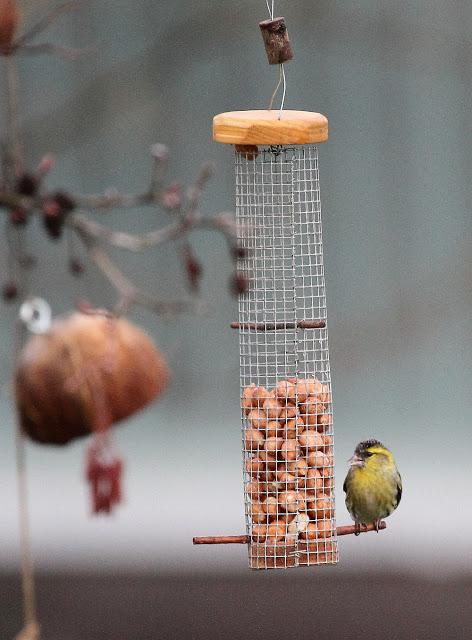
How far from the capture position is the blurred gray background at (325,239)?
19.6 feet

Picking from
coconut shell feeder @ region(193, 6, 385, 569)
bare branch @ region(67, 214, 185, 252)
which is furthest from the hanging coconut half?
coconut shell feeder @ region(193, 6, 385, 569)

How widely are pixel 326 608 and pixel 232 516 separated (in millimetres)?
510

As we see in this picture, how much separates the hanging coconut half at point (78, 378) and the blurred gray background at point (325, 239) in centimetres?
292

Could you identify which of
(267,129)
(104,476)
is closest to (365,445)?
(267,129)

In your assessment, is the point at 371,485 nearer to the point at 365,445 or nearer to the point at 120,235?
the point at 365,445

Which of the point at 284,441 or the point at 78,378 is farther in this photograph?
the point at 284,441

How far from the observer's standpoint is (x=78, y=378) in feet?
9.57

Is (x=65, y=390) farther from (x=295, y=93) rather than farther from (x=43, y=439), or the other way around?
(x=295, y=93)

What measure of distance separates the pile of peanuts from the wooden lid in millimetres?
786

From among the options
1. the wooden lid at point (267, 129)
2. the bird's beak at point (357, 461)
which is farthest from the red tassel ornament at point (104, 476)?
the bird's beak at point (357, 461)

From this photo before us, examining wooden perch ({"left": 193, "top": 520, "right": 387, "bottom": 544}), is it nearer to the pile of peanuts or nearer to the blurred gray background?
the pile of peanuts

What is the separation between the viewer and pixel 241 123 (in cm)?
368

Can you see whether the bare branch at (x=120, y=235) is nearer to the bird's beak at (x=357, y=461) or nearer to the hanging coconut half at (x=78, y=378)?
the hanging coconut half at (x=78, y=378)

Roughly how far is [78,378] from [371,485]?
191 centimetres
